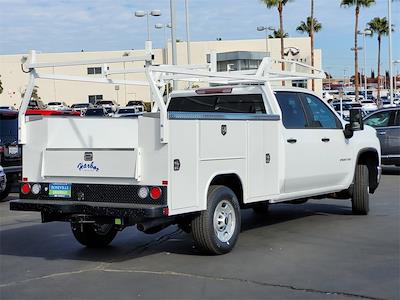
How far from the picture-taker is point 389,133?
1733 cm

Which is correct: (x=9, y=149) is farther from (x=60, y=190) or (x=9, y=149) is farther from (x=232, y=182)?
(x=232, y=182)

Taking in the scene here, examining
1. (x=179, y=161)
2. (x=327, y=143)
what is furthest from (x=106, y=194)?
(x=327, y=143)

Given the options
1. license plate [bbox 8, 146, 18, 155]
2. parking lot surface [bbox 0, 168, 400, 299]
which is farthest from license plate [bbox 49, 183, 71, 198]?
license plate [bbox 8, 146, 18, 155]

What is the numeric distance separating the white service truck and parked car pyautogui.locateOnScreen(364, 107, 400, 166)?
834 centimetres

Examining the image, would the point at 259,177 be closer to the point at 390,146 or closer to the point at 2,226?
the point at 2,226

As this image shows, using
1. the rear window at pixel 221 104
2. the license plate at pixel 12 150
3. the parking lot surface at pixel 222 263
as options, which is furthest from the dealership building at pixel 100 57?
the parking lot surface at pixel 222 263

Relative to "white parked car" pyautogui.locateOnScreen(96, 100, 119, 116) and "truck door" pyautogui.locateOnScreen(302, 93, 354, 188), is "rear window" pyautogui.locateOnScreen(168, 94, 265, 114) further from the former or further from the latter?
"white parked car" pyautogui.locateOnScreen(96, 100, 119, 116)

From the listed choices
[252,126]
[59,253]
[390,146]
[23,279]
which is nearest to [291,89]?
[252,126]

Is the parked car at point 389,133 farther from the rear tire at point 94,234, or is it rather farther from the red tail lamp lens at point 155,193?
the red tail lamp lens at point 155,193

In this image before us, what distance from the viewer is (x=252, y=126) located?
8.00 meters

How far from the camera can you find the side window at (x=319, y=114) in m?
9.59

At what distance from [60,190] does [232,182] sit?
2161 mm

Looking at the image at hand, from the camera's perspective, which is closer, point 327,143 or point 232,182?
point 232,182

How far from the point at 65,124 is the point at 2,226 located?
364 cm
